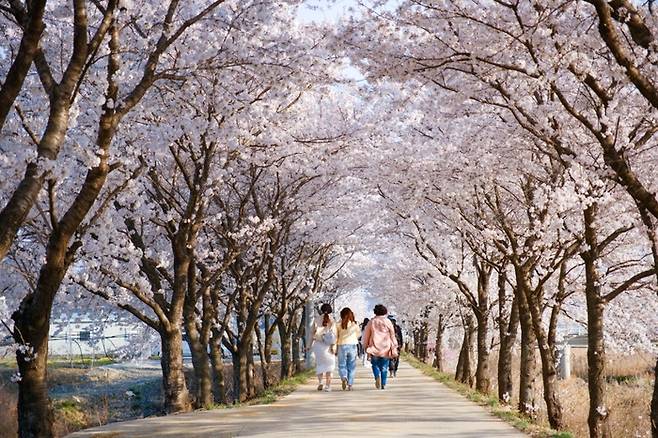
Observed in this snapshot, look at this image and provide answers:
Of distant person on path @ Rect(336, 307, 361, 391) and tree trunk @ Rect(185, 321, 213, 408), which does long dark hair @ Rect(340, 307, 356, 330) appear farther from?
tree trunk @ Rect(185, 321, 213, 408)

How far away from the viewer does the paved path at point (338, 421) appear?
900cm

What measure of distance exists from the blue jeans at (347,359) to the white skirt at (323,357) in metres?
0.20

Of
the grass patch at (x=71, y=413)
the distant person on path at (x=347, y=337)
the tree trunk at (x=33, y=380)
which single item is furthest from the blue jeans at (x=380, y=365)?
the grass patch at (x=71, y=413)

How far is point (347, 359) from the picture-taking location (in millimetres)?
15852

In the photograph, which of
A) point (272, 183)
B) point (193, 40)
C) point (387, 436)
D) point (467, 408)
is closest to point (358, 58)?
point (193, 40)

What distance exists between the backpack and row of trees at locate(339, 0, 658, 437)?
3599 millimetres

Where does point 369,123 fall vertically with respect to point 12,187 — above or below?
above

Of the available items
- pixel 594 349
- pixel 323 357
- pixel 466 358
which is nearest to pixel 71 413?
pixel 323 357

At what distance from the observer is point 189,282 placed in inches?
630

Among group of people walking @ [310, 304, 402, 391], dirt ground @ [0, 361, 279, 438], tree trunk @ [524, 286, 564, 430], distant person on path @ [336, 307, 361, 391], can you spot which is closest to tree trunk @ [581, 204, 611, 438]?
tree trunk @ [524, 286, 564, 430]

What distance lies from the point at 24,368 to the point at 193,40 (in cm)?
573

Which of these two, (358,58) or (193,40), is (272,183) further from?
(358,58)

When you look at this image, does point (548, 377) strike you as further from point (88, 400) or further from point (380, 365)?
point (88, 400)

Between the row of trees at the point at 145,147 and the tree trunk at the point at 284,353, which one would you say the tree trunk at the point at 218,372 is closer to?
the row of trees at the point at 145,147
